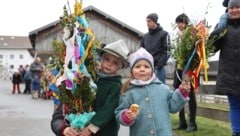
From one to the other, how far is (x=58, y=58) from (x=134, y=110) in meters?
0.78

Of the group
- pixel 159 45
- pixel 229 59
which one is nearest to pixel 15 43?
pixel 159 45

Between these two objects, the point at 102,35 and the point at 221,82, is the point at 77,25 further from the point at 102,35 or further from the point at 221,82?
the point at 102,35

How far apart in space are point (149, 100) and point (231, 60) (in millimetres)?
1820

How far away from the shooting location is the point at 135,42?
36.8 m

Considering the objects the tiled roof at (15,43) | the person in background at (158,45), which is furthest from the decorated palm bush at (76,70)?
the tiled roof at (15,43)

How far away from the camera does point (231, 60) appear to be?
5.67 metres

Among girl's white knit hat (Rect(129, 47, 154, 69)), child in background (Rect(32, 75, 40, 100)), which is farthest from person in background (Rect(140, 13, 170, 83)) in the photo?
child in background (Rect(32, 75, 40, 100))

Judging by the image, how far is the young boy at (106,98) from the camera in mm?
3928

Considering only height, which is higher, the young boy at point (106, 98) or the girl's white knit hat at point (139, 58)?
the girl's white knit hat at point (139, 58)

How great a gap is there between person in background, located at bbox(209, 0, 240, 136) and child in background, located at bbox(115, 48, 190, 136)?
1.53 meters

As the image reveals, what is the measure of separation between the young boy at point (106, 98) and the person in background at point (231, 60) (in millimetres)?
1723

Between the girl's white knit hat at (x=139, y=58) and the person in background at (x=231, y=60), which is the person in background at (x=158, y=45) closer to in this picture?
the person in background at (x=231, y=60)

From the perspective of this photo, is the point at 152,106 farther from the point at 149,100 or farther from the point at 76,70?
the point at 76,70

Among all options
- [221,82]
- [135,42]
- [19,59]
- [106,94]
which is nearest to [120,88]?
[106,94]
